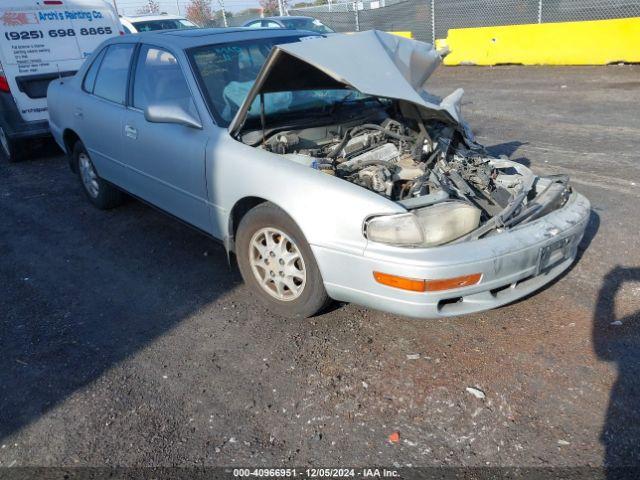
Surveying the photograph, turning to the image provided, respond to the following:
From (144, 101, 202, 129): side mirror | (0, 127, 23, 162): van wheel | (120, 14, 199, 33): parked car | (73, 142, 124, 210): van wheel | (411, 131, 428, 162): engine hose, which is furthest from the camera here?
(120, 14, 199, 33): parked car

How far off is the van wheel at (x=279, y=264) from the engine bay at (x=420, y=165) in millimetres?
424

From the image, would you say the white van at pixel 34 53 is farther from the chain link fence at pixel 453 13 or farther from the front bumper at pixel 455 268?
the chain link fence at pixel 453 13

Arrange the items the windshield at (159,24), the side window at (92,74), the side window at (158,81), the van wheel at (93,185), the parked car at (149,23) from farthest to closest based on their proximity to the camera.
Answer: the windshield at (159,24)
the parked car at (149,23)
the van wheel at (93,185)
the side window at (92,74)
the side window at (158,81)

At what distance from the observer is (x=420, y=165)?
3.58 metres

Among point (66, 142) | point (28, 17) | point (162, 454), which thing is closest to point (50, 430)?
point (162, 454)

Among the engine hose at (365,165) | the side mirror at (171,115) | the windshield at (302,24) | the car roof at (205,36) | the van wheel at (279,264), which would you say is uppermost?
the windshield at (302,24)

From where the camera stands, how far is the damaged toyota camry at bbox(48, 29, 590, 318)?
9.21 feet

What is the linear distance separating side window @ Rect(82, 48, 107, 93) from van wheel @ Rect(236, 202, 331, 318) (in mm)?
2689

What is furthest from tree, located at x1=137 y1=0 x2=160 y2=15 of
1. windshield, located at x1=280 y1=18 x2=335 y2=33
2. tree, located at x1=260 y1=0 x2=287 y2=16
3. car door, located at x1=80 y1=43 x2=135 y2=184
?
car door, located at x1=80 y1=43 x2=135 y2=184

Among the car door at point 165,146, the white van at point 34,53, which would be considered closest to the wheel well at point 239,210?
the car door at point 165,146

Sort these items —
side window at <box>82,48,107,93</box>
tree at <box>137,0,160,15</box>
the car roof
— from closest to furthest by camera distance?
1. the car roof
2. side window at <box>82,48,107,93</box>
3. tree at <box>137,0,160,15</box>

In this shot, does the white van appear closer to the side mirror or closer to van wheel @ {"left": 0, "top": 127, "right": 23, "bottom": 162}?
van wheel @ {"left": 0, "top": 127, "right": 23, "bottom": 162}

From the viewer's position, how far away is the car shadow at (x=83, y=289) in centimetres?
310

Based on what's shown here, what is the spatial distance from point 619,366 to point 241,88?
9.64 ft
